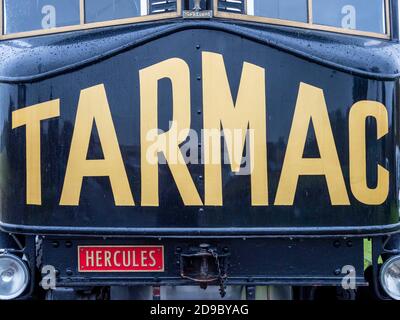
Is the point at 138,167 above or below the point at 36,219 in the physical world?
above

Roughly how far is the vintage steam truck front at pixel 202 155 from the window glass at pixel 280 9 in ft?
0.05

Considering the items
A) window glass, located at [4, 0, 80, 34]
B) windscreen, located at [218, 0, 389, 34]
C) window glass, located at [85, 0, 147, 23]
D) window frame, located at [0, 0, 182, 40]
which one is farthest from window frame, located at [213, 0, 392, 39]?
window glass, located at [4, 0, 80, 34]

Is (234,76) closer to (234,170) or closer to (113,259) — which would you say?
(234,170)

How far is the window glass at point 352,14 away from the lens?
11.8 feet

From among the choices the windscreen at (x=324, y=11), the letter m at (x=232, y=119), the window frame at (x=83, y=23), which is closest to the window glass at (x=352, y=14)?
the windscreen at (x=324, y=11)

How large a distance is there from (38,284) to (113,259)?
46 centimetres

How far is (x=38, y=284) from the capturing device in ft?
11.8

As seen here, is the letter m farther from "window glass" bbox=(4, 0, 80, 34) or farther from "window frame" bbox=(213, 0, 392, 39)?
"window glass" bbox=(4, 0, 80, 34)

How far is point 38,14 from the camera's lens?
371 centimetres

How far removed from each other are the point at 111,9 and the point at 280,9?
87cm

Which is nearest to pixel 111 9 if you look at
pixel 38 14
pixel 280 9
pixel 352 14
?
pixel 38 14

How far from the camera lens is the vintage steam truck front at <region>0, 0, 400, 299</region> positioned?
336cm

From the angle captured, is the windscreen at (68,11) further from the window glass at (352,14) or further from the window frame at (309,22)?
the window glass at (352,14)
